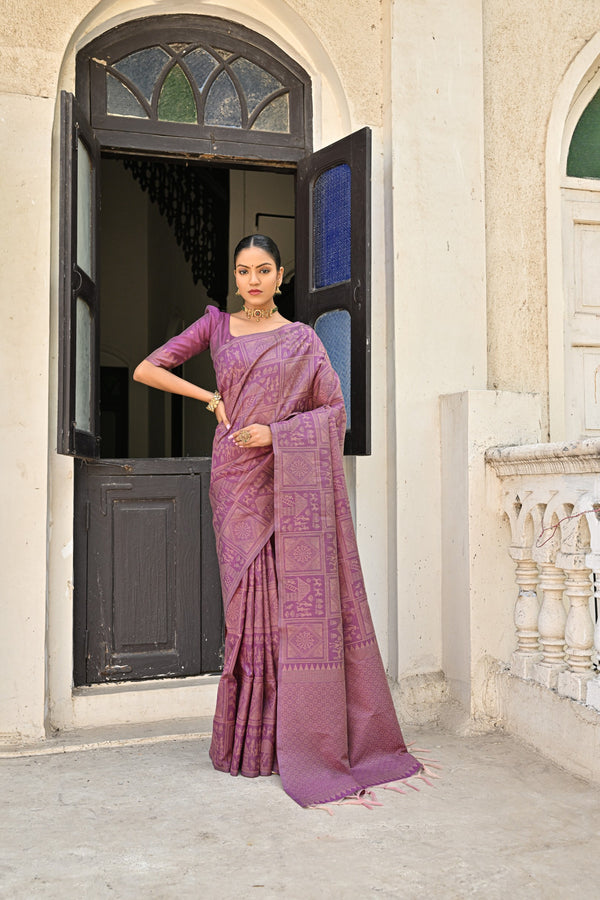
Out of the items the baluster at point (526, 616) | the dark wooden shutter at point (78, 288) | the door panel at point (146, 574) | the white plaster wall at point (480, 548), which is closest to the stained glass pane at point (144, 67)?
the dark wooden shutter at point (78, 288)

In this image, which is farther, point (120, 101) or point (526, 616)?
point (120, 101)

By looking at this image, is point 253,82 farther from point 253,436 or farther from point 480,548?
point 480,548

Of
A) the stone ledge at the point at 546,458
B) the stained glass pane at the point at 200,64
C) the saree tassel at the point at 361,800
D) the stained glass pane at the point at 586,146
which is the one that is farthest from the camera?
the stained glass pane at the point at 586,146

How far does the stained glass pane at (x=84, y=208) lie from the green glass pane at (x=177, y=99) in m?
0.50

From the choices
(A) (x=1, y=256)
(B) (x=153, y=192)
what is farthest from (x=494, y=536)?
(B) (x=153, y=192)

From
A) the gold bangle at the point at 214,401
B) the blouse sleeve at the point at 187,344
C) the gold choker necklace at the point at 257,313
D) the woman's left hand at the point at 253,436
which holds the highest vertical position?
the gold choker necklace at the point at 257,313

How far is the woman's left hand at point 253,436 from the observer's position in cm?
310

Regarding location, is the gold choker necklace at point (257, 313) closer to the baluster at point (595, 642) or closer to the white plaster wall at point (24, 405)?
the white plaster wall at point (24, 405)

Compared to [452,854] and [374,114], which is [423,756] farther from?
[374,114]

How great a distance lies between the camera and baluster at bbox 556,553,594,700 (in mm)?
3217

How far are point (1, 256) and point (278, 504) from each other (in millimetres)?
1609

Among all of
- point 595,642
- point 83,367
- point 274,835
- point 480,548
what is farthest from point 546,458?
point 83,367

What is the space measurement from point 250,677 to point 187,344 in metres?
1.28

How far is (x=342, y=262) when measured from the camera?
3939mm
